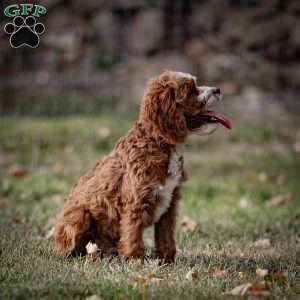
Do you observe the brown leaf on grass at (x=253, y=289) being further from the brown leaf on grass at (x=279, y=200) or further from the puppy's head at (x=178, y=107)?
the brown leaf on grass at (x=279, y=200)

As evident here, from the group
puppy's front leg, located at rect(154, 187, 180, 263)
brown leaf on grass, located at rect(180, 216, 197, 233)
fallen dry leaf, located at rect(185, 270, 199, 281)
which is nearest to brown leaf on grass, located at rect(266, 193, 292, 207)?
brown leaf on grass, located at rect(180, 216, 197, 233)

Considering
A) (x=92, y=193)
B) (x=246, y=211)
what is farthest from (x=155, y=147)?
(x=246, y=211)

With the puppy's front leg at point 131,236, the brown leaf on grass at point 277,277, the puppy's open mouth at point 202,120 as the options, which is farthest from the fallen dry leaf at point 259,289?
the puppy's open mouth at point 202,120

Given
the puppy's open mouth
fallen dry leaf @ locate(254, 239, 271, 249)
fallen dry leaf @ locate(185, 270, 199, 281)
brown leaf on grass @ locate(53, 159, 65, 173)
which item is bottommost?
fallen dry leaf @ locate(254, 239, 271, 249)

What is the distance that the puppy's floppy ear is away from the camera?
5820mm

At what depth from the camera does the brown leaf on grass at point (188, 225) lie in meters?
7.93

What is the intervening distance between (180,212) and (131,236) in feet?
10.7

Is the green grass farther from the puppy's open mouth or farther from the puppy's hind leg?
the puppy's open mouth

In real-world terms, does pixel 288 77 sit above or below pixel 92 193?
above

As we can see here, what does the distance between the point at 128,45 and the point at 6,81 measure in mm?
2765

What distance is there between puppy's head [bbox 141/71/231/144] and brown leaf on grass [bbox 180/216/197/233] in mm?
2135

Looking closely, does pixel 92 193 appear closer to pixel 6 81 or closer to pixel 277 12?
pixel 6 81

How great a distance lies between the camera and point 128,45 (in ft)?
53.3

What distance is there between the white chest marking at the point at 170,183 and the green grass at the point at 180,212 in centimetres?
45
